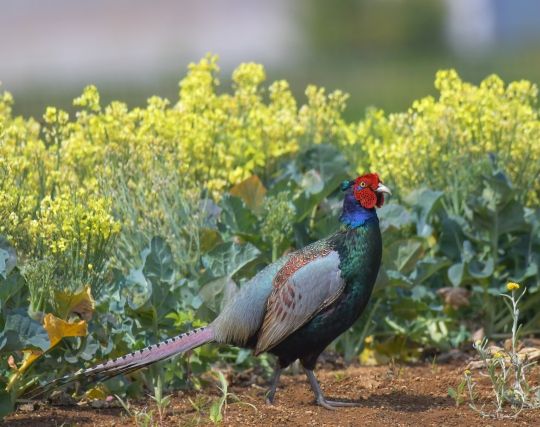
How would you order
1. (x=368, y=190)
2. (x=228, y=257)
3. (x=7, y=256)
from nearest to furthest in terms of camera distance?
(x=7, y=256) < (x=368, y=190) < (x=228, y=257)

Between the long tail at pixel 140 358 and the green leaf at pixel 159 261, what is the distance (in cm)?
70

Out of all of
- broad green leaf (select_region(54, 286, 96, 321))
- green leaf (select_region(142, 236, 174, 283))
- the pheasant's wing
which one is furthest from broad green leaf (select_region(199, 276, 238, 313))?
broad green leaf (select_region(54, 286, 96, 321))

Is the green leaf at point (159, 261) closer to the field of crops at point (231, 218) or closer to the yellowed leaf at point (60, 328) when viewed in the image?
the field of crops at point (231, 218)

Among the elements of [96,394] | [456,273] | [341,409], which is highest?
[456,273]

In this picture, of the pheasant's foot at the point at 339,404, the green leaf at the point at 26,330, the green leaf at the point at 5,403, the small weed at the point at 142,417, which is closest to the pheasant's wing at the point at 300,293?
the pheasant's foot at the point at 339,404

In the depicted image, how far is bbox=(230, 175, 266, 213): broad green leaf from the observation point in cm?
765

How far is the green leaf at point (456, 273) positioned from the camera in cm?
749

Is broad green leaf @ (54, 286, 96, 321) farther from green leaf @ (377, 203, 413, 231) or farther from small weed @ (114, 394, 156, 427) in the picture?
green leaf @ (377, 203, 413, 231)

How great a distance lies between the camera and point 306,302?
610cm

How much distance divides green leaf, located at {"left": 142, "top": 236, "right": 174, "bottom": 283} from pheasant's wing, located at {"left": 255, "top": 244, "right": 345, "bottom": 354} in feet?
2.63

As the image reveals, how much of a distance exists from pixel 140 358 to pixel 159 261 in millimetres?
879

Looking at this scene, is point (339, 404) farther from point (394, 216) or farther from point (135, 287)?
point (394, 216)

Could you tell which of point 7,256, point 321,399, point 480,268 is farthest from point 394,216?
point 7,256

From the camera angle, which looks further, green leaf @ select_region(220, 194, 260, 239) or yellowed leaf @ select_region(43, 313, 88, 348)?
green leaf @ select_region(220, 194, 260, 239)
